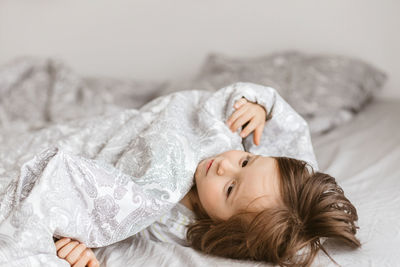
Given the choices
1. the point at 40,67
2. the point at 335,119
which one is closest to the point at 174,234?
the point at 335,119

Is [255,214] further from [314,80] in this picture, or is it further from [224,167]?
[314,80]

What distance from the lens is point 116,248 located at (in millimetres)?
953

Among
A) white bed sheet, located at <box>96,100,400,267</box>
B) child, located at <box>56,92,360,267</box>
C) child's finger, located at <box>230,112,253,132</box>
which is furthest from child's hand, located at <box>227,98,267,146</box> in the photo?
white bed sheet, located at <box>96,100,400,267</box>

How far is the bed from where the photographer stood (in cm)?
88

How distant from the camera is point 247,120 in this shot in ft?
3.83

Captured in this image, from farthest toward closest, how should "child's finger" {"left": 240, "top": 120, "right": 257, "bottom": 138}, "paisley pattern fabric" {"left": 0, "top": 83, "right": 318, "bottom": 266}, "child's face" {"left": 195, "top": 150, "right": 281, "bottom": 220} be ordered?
"child's finger" {"left": 240, "top": 120, "right": 257, "bottom": 138}
"child's face" {"left": 195, "top": 150, "right": 281, "bottom": 220}
"paisley pattern fabric" {"left": 0, "top": 83, "right": 318, "bottom": 266}

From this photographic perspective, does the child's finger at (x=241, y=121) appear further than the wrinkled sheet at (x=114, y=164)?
Yes

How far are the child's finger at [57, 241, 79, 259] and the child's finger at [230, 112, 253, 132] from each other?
0.50m

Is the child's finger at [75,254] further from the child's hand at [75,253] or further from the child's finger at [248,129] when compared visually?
the child's finger at [248,129]

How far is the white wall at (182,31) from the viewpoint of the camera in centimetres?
188

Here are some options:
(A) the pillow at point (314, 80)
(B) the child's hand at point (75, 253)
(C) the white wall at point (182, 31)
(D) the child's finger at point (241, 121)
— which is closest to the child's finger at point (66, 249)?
(B) the child's hand at point (75, 253)

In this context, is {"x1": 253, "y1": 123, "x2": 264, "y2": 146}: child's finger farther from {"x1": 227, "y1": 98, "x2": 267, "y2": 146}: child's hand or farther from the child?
the child

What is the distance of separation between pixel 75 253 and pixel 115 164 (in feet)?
0.95

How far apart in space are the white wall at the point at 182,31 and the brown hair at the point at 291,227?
110 centimetres
